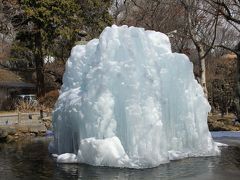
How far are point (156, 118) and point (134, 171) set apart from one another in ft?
5.86

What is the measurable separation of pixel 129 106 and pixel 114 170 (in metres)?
1.86

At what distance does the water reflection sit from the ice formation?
0.48 meters

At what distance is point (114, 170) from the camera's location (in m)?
12.0

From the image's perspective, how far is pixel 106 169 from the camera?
12.1m

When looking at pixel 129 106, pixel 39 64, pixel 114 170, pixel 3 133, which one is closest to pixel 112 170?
pixel 114 170

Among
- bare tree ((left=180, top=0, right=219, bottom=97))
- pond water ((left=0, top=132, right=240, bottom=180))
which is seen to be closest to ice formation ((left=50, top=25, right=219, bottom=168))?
pond water ((left=0, top=132, right=240, bottom=180))

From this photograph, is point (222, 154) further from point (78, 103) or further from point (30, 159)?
point (30, 159)

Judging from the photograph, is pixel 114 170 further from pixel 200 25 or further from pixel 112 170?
pixel 200 25

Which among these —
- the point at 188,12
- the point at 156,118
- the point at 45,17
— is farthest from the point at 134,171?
the point at 45,17

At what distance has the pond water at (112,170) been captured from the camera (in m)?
11.1

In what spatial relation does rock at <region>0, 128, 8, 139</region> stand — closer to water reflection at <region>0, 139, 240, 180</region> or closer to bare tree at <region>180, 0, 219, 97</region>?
water reflection at <region>0, 139, 240, 180</region>

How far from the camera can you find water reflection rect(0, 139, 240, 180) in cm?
1113

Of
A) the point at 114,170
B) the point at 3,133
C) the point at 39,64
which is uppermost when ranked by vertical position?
the point at 39,64

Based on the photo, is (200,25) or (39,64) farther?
(39,64)
